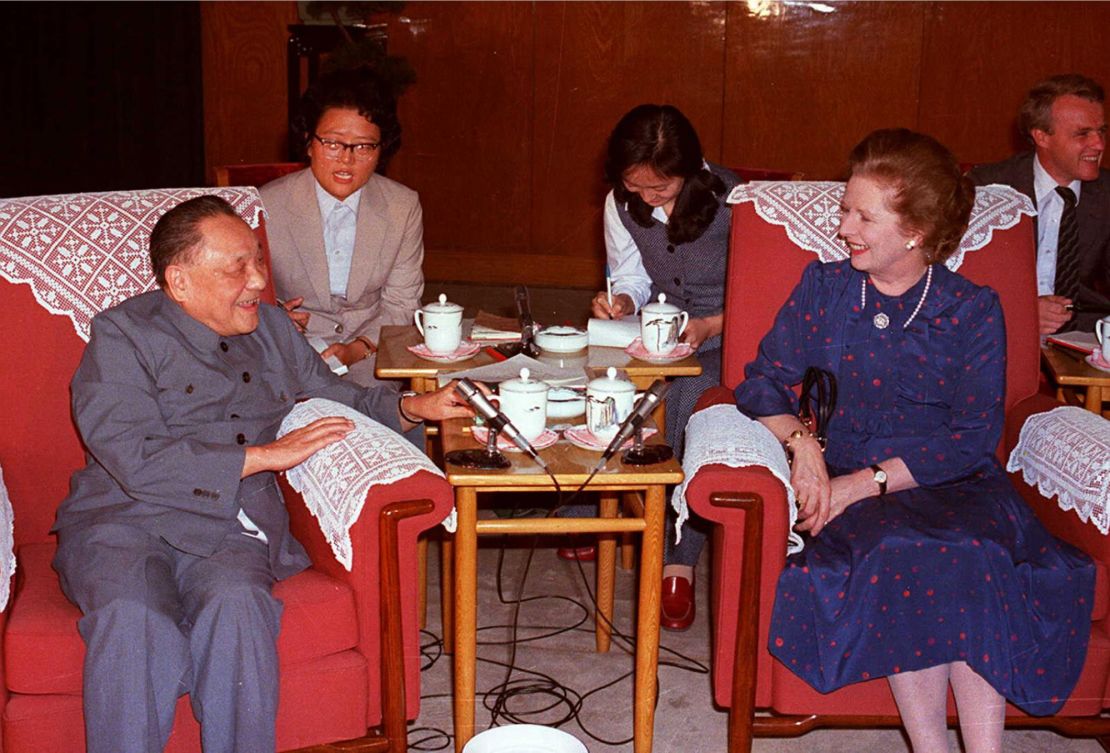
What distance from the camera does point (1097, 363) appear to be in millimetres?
3041

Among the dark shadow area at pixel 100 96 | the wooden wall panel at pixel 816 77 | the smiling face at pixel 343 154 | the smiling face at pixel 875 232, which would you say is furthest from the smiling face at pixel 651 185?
the dark shadow area at pixel 100 96

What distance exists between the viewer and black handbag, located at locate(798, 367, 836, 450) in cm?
269

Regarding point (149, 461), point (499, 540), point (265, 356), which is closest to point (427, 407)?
point (265, 356)

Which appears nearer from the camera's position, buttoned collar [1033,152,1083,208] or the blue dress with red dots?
the blue dress with red dots

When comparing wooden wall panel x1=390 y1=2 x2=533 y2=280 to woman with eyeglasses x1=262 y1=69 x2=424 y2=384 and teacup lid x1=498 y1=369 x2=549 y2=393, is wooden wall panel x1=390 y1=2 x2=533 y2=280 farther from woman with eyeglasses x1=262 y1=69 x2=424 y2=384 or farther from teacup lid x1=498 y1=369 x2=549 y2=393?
teacup lid x1=498 y1=369 x2=549 y2=393

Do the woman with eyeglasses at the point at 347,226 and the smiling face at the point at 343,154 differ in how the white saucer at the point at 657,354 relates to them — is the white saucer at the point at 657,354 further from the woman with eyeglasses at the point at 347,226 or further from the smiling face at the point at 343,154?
the smiling face at the point at 343,154

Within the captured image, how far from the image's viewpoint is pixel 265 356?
269cm

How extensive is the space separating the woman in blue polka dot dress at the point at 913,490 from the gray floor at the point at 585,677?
42 cm

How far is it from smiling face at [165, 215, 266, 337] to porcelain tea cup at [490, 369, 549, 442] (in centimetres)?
54

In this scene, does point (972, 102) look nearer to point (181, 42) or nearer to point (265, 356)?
point (181, 42)

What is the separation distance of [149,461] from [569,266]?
202 inches

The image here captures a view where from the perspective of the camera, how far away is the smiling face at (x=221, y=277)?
246cm

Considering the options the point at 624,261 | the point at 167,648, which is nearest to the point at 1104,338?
the point at 624,261

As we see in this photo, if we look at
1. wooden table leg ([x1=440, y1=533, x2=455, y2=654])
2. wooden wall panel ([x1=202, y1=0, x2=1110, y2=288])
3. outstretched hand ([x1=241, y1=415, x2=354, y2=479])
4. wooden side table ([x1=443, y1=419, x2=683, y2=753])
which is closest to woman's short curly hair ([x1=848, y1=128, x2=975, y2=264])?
wooden side table ([x1=443, y1=419, x2=683, y2=753])
